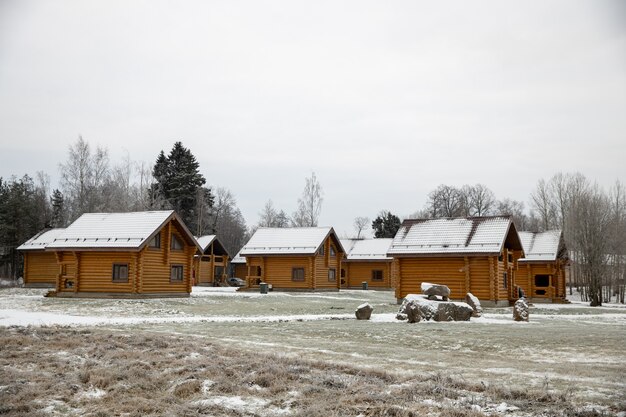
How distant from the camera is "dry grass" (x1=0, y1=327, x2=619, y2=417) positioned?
867cm

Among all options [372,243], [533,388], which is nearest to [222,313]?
[533,388]

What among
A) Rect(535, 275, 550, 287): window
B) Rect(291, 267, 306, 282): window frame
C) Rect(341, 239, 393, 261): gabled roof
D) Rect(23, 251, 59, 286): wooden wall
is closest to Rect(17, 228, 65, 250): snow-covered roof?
Rect(23, 251, 59, 286): wooden wall

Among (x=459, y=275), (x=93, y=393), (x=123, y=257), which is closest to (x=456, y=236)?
(x=459, y=275)

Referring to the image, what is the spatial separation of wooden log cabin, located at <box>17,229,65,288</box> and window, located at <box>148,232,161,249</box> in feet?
57.4

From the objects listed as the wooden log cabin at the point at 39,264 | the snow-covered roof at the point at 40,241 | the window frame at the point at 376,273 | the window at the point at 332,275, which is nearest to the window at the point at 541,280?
the window at the point at 332,275

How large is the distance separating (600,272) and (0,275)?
70884 millimetres

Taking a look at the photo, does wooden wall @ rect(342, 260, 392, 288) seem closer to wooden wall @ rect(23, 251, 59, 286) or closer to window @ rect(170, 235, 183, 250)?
window @ rect(170, 235, 183, 250)

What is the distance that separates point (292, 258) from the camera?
177 feet

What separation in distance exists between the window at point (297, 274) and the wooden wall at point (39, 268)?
826 inches

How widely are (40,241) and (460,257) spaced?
124ft

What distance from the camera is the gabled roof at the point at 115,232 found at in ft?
119

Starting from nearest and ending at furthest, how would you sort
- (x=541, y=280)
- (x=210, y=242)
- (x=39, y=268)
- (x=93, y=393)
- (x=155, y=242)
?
1. (x=93, y=393)
2. (x=155, y=242)
3. (x=541, y=280)
4. (x=39, y=268)
5. (x=210, y=242)

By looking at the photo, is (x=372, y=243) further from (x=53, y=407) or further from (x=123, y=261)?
(x=53, y=407)

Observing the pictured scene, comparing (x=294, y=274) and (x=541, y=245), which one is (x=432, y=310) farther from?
(x=294, y=274)
